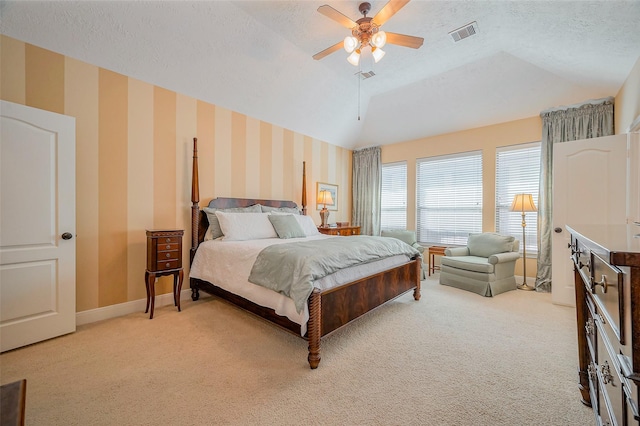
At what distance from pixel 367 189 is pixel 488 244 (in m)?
2.75

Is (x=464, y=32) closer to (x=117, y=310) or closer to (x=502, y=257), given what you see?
(x=502, y=257)

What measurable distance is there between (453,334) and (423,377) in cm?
86

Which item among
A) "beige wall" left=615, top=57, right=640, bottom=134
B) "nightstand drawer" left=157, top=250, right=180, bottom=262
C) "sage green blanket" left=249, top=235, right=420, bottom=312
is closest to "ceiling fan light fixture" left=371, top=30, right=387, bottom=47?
"sage green blanket" left=249, top=235, right=420, bottom=312

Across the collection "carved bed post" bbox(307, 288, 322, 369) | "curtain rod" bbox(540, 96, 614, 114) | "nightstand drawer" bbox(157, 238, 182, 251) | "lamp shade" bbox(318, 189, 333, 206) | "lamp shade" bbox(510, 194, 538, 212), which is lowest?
"carved bed post" bbox(307, 288, 322, 369)

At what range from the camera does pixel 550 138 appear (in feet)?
13.1

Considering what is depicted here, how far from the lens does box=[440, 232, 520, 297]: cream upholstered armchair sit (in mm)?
3721

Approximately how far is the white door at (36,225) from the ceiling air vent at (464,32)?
4222mm

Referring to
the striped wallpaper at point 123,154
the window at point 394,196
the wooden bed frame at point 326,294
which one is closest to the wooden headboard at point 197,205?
the wooden bed frame at point 326,294

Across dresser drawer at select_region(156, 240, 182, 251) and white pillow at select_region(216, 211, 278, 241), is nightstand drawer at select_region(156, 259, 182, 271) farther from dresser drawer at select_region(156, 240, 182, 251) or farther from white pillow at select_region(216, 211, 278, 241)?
white pillow at select_region(216, 211, 278, 241)

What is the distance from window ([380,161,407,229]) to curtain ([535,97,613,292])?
2.32m

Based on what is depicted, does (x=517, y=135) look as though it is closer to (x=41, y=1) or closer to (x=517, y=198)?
(x=517, y=198)

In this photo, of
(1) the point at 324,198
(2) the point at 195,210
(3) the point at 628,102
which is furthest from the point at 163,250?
(3) the point at 628,102

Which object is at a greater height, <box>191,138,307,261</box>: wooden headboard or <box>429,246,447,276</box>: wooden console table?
<box>191,138,307,261</box>: wooden headboard

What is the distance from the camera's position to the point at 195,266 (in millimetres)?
3424
